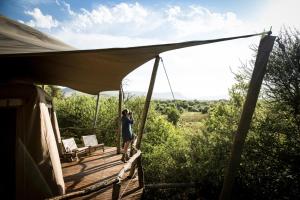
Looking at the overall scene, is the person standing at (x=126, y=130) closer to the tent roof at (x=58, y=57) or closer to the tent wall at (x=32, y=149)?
the tent roof at (x=58, y=57)

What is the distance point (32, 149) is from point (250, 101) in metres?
3.67

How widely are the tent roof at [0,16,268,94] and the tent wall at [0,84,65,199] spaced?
626 mm

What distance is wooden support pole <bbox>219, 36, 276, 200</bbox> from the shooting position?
403 centimetres

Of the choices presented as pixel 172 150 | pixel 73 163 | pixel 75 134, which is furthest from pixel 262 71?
pixel 75 134

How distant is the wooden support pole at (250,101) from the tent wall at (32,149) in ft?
9.52

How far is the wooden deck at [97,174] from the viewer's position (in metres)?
5.32

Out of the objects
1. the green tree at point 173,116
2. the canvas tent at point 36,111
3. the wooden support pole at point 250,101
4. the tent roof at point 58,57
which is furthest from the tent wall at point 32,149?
the green tree at point 173,116

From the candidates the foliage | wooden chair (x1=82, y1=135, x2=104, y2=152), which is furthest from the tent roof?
wooden chair (x1=82, y1=135, x2=104, y2=152)

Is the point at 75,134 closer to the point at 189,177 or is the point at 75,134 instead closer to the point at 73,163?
the point at 189,177

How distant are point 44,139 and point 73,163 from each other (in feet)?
11.1

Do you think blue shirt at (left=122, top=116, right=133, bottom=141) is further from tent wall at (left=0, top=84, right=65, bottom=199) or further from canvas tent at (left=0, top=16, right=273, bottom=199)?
tent wall at (left=0, top=84, right=65, bottom=199)

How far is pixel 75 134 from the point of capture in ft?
58.3

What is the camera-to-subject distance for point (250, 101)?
4.11m

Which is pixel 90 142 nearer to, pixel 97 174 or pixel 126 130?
pixel 126 130
